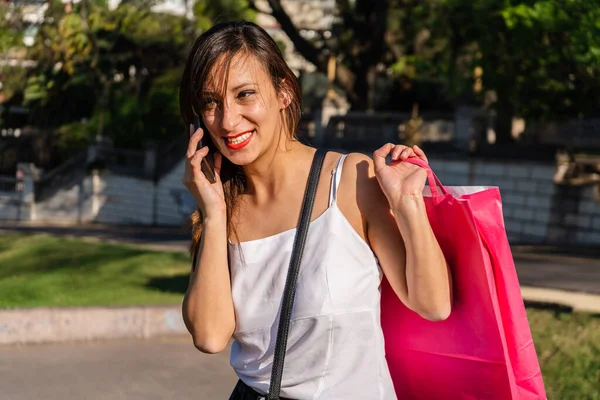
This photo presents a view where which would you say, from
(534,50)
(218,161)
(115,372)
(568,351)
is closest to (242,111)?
(218,161)

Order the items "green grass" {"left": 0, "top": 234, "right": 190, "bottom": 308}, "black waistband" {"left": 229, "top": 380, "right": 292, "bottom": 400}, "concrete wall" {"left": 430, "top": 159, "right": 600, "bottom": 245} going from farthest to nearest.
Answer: "concrete wall" {"left": 430, "top": 159, "right": 600, "bottom": 245} → "green grass" {"left": 0, "top": 234, "right": 190, "bottom": 308} → "black waistband" {"left": 229, "top": 380, "right": 292, "bottom": 400}

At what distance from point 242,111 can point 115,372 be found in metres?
4.89

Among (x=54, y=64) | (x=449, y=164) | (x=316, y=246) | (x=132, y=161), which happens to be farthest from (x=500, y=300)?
(x=54, y=64)

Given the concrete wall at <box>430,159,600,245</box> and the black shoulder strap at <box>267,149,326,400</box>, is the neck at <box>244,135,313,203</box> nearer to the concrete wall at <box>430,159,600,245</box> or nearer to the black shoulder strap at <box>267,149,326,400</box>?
the black shoulder strap at <box>267,149,326,400</box>

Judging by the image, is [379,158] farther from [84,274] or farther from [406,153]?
[84,274]

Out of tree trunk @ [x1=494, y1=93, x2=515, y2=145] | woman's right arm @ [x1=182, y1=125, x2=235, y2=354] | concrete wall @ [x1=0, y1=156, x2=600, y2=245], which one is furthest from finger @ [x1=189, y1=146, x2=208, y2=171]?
tree trunk @ [x1=494, y1=93, x2=515, y2=145]

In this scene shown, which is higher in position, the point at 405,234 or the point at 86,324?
the point at 405,234

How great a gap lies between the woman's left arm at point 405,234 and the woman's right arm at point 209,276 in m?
0.41

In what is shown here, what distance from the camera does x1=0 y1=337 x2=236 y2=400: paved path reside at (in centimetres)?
623

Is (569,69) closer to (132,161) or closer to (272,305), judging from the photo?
(272,305)

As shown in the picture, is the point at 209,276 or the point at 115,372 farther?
the point at 115,372

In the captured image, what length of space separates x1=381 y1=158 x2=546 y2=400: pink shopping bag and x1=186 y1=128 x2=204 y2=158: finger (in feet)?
1.98

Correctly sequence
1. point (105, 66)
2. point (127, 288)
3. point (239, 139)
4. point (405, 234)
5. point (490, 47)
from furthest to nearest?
point (105, 66)
point (490, 47)
point (127, 288)
point (239, 139)
point (405, 234)

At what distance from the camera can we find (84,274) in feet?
34.2
